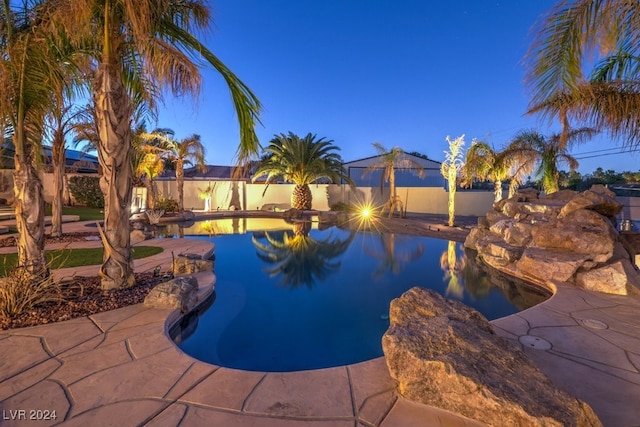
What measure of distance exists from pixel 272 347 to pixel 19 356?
2.52 m

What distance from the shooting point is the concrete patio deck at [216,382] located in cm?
Answer: 220

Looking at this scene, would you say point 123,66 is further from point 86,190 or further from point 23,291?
point 86,190

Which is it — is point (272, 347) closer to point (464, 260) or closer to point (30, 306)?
point (30, 306)

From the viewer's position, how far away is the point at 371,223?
15828 millimetres

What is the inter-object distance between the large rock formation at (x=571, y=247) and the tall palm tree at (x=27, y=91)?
28.2 feet

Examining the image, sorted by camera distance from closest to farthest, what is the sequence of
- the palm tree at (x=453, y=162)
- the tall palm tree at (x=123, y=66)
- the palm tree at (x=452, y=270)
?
the tall palm tree at (x=123, y=66)
the palm tree at (x=452, y=270)
the palm tree at (x=453, y=162)

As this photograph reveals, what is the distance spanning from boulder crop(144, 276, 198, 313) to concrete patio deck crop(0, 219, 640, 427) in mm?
455

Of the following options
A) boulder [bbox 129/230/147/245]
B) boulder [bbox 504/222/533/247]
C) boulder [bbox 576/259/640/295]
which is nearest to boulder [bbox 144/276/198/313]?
boulder [bbox 129/230/147/245]

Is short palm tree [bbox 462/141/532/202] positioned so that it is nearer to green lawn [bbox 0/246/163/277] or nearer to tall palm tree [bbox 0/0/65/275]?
green lawn [bbox 0/246/163/277]

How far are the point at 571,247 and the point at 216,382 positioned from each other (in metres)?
6.96

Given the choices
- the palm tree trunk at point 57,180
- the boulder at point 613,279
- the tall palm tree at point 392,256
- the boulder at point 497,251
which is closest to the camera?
the boulder at point 613,279

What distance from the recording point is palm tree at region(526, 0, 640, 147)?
3586 mm

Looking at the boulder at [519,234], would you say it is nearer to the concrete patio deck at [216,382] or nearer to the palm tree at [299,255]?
the concrete patio deck at [216,382]

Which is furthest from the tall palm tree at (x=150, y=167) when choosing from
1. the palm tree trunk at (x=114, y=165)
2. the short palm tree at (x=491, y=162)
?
the short palm tree at (x=491, y=162)
